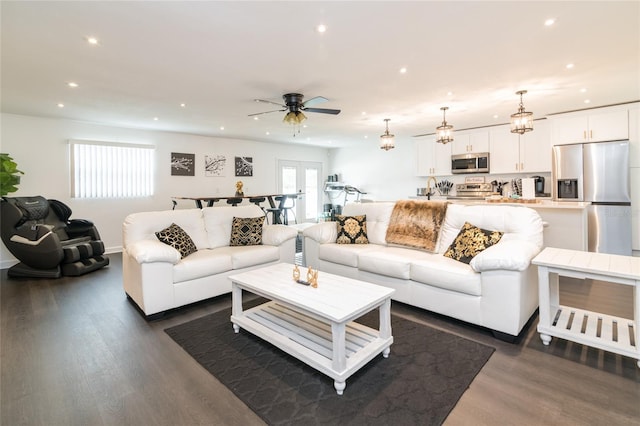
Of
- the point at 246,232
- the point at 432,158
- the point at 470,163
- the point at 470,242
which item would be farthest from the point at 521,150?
the point at 246,232

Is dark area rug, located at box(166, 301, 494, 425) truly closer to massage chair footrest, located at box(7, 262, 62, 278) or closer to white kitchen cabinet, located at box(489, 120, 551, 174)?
massage chair footrest, located at box(7, 262, 62, 278)

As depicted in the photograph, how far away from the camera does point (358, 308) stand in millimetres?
1885

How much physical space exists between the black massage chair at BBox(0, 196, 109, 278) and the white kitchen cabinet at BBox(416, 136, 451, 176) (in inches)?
267

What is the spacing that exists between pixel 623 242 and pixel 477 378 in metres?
4.65

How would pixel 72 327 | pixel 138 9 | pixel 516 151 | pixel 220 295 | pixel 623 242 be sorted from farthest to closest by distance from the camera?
pixel 516 151
pixel 623 242
pixel 220 295
pixel 72 327
pixel 138 9

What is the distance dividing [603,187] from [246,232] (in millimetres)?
5578

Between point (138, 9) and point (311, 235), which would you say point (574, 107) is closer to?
point (311, 235)

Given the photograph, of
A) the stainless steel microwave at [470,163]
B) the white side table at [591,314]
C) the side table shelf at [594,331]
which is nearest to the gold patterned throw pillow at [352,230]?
the white side table at [591,314]

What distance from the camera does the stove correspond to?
657cm

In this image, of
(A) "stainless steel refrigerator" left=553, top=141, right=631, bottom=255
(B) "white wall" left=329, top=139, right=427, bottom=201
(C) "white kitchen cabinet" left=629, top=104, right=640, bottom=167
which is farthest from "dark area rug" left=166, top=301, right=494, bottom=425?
(B) "white wall" left=329, top=139, right=427, bottom=201

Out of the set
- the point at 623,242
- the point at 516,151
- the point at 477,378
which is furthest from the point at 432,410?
the point at 516,151

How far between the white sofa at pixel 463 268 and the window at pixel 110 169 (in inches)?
175

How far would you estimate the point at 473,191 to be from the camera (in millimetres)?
6723

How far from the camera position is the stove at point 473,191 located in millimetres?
6566
